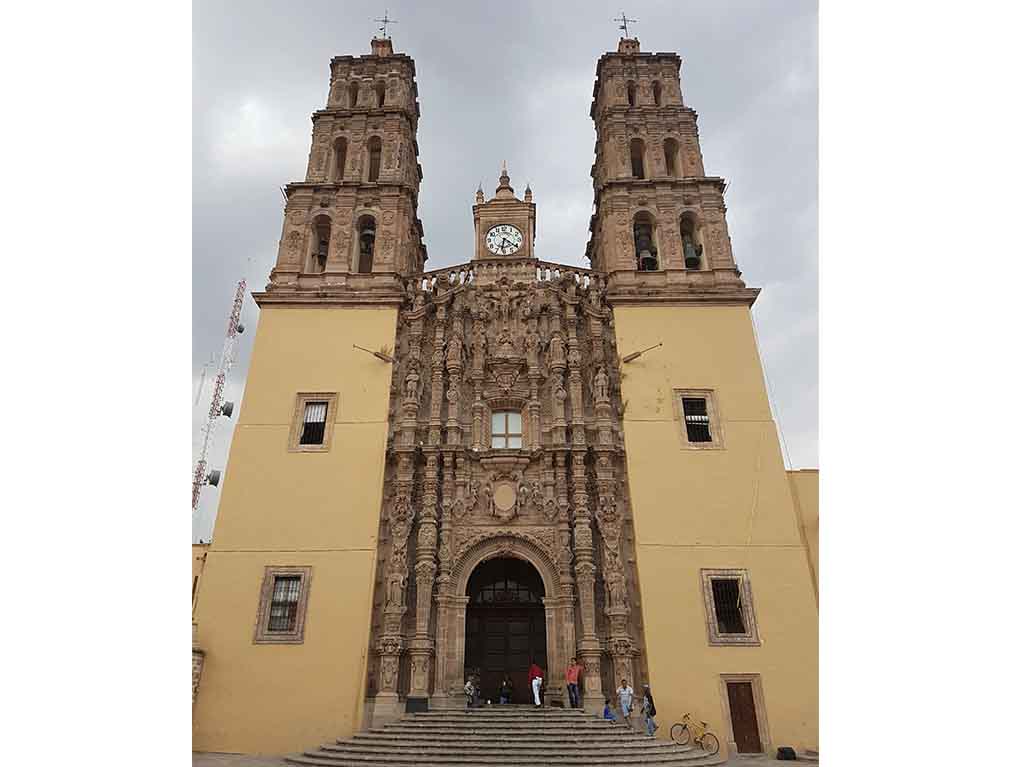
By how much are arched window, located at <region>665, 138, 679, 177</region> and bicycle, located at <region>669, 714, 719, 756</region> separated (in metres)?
17.1

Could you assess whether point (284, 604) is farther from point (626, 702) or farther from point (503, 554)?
point (626, 702)

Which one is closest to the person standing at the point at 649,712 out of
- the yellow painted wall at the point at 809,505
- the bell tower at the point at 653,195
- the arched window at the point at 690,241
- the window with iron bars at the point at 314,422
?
the yellow painted wall at the point at 809,505

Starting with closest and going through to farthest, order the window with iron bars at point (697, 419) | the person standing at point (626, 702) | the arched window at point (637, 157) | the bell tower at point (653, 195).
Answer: the person standing at point (626, 702) < the window with iron bars at point (697, 419) < the bell tower at point (653, 195) < the arched window at point (637, 157)

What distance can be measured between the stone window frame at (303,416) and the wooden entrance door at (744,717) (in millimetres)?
11397

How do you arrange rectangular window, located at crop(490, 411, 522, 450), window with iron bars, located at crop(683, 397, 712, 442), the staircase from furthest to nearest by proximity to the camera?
rectangular window, located at crop(490, 411, 522, 450) → window with iron bars, located at crop(683, 397, 712, 442) → the staircase

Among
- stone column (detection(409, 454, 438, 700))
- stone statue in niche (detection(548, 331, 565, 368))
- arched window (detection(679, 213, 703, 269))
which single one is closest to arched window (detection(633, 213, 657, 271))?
arched window (detection(679, 213, 703, 269))

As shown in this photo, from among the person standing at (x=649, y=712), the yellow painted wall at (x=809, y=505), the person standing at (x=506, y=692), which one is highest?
the yellow painted wall at (x=809, y=505)

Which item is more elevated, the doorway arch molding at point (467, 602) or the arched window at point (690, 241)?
the arched window at point (690, 241)

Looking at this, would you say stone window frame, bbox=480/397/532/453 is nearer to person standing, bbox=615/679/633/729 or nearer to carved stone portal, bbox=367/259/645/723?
carved stone portal, bbox=367/259/645/723

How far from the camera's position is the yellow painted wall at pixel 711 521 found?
49.6 feet

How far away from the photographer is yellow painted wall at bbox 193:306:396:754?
14.9 metres

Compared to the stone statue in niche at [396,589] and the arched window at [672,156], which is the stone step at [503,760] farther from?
the arched window at [672,156]
